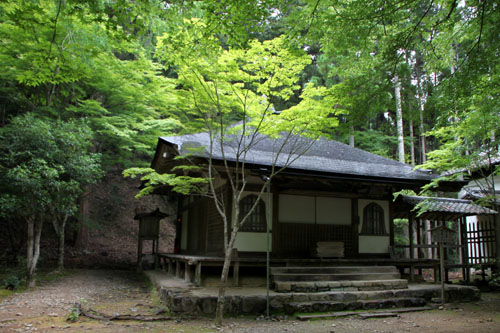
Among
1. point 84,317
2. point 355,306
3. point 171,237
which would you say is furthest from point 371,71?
point 171,237

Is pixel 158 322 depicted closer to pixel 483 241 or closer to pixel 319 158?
pixel 319 158

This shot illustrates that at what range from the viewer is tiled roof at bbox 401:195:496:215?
11604 mm

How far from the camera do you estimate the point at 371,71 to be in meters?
6.02

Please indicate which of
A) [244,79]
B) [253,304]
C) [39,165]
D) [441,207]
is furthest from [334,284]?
[39,165]

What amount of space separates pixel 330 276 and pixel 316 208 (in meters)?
2.47

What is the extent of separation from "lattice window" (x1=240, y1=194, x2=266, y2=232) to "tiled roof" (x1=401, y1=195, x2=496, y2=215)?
496cm

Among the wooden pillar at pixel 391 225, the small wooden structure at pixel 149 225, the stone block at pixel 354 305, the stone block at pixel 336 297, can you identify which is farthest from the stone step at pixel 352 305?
the small wooden structure at pixel 149 225

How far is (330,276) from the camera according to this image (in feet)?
28.8

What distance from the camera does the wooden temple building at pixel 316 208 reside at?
957cm

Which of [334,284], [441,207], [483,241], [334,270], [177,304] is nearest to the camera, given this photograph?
[177,304]

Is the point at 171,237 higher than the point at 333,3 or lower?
lower

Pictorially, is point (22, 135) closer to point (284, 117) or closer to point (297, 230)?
point (284, 117)

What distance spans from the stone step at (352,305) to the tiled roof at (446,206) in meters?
3.54

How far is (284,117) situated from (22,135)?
741cm
